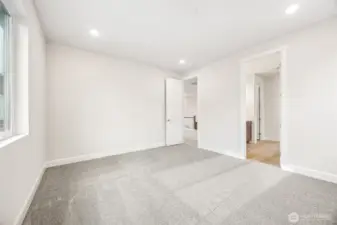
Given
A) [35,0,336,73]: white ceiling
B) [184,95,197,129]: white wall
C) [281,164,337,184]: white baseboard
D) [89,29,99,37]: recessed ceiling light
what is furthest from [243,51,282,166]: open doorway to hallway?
[89,29,99,37]: recessed ceiling light

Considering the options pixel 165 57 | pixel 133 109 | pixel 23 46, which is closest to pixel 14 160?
pixel 23 46

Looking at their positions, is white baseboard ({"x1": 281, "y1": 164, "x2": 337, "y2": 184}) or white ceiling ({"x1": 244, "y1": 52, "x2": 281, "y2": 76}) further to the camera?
white ceiling ({"x1": 244, "y1": 52, "x2": 281, "y2": 76})

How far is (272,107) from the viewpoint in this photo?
246 inches

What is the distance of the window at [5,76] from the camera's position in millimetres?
1697

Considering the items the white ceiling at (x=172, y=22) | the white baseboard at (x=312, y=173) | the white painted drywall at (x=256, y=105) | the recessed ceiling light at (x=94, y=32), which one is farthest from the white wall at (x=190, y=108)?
the recessed ceiling light at (x=94, y=32)

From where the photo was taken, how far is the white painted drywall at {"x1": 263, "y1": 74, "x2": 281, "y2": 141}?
609cm

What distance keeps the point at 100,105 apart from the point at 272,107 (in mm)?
6134

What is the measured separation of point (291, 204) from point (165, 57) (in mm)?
3719

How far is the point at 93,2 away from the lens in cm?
211

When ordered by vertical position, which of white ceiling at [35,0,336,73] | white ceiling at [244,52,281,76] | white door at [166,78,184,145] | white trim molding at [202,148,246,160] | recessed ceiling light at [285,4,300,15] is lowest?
white trim molding at [202,148,246,160]

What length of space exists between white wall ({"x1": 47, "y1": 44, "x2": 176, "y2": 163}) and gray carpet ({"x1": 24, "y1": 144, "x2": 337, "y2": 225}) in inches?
28.6

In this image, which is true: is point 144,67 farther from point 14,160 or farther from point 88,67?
point 14,160

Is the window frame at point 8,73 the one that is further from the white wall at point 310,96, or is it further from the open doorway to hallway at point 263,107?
the open doorway to hallway at point 263,107

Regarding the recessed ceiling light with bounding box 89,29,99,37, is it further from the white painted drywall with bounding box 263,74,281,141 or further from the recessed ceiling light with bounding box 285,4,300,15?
the white painted drywall with bounding box 263,74,281,141
